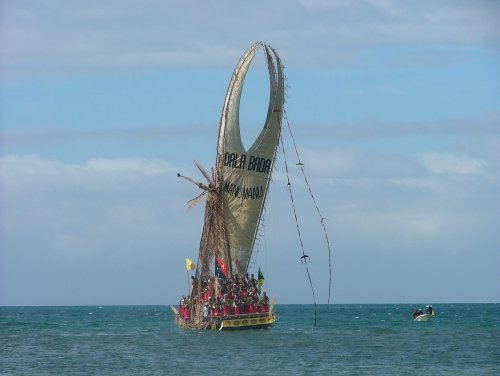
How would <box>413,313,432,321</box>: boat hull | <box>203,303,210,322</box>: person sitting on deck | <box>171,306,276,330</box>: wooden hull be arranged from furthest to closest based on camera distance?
<box>413,313,432,321</box>: boat hull → <box>203,303,210,322</box>: person sitting on deck → <box>171,306,276,330</box>: wooden hull

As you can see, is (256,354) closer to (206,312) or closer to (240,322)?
(240,322)

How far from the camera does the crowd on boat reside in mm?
60406

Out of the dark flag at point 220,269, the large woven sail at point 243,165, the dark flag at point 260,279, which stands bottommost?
the dark flag at point 260,279

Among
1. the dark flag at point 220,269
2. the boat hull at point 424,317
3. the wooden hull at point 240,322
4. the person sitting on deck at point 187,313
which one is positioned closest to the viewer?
the wooden hull at point 240,322

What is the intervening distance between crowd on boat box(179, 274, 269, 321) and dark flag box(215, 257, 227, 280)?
409mm

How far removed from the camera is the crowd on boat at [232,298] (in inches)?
2378

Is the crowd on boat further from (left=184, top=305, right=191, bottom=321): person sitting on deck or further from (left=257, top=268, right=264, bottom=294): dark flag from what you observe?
(left=184, top=305, right=191, bottom=321): person sitting on deck

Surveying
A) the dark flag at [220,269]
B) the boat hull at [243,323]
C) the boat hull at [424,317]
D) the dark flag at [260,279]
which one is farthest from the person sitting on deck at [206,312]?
the boat hull at [424,317]

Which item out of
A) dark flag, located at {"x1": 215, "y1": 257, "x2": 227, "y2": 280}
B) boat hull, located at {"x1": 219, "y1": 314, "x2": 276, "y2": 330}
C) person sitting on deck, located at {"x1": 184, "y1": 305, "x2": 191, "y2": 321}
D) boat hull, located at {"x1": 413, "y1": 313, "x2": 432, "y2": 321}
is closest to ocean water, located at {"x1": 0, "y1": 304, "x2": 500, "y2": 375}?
boat hull, located at {"x1": 219, "y1": 314, "x2": 276, "y2": 330}

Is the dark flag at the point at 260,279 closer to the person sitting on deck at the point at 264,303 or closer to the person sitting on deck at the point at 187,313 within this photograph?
the person sitting on deck at the point at 264,303

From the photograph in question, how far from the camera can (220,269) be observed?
64438mm

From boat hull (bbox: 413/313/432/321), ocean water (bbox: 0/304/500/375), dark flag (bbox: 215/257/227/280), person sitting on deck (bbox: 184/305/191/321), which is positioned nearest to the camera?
Result: ocean water (bbox: 0/304/500/375)

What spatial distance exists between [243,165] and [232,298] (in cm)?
846

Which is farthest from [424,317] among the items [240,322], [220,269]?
[240,322]
